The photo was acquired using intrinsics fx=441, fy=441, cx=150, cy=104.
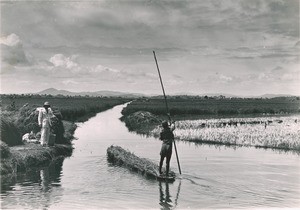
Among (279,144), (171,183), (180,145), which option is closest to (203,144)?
(180,145)

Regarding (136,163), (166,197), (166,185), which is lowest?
(166,197)

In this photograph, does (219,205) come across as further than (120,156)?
No

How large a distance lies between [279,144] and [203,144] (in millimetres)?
4707

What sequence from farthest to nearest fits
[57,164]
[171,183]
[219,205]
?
[57,164] → [171,183] → [219,205]

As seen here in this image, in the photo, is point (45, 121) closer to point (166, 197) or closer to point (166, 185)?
point (166, 185)

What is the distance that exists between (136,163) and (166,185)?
10.8 ft

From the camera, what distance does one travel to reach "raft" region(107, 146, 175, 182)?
53.5 ft

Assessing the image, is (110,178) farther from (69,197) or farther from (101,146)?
(101,146)

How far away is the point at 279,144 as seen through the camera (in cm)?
2617

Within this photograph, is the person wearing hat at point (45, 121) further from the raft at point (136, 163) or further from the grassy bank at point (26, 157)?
the raft at point (136, 163)

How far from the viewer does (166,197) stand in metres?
13.4

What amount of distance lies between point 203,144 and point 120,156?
9609 mm

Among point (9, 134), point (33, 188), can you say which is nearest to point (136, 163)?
point (33, 188)

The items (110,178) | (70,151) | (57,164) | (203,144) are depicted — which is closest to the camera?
(110,178)
